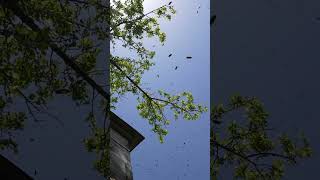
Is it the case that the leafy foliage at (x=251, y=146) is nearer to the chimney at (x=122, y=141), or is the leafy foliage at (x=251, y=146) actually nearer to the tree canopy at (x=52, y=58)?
the tree canopy at (x=52, y=58)

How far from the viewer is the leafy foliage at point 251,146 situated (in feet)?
11.8

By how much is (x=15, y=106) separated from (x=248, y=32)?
2.53 meters

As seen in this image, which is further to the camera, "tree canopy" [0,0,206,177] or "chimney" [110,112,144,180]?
"chimney" [110,112,144,180]

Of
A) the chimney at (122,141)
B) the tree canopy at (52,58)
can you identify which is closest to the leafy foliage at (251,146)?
the tree canopy at (52,58)

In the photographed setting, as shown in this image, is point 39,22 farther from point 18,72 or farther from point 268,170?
point 268,170

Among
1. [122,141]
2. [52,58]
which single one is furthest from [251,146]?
[122,141]

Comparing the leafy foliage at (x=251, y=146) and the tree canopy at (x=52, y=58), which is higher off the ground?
the tree canopy at (x=52, y=58)

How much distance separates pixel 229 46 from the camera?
3.83m

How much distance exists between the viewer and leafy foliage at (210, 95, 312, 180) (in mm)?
3611

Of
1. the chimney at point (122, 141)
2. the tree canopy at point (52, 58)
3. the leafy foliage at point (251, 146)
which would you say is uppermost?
the tree canopy at point (52, 58)

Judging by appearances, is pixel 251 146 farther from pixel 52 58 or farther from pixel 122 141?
pixel 122 141

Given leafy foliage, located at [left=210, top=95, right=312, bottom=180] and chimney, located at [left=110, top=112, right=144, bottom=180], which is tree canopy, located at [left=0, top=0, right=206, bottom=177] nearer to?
leafy foliage, located at [left=210, top=95, right=312, bottom=180]

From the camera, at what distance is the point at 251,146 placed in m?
4.05

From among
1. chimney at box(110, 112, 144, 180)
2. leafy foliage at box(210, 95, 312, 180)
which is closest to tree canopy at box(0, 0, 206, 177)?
leafy foliage at box(210, 95, 312, 180)
